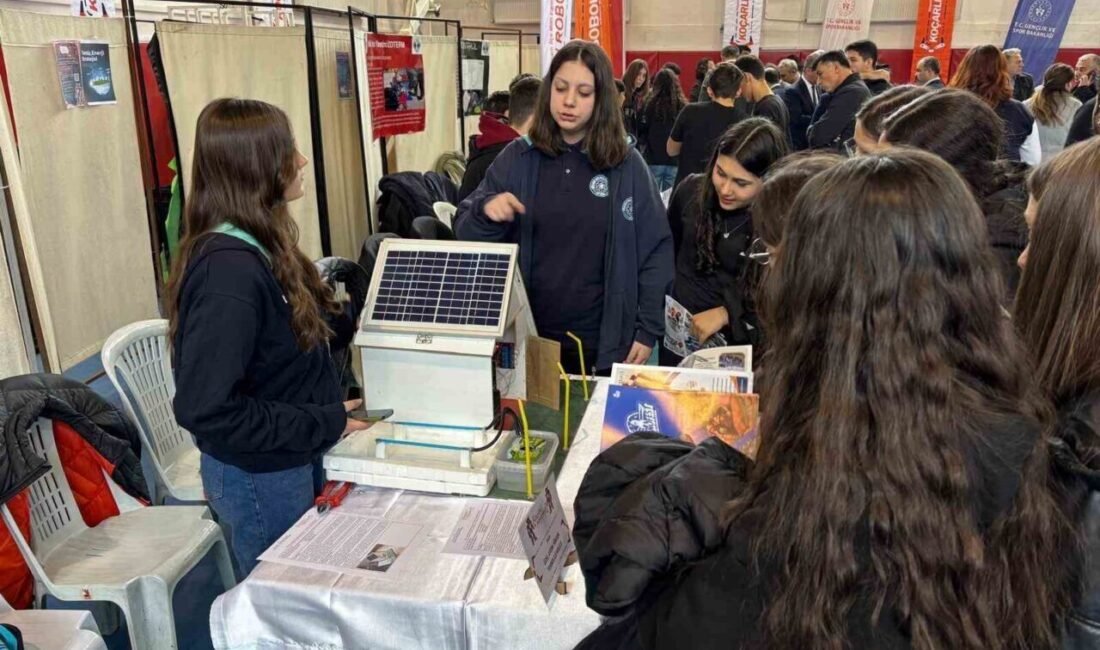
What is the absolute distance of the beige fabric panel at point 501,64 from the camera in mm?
7441

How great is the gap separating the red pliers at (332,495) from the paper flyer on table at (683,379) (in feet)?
1.80

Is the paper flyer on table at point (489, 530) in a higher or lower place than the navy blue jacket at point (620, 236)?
lower

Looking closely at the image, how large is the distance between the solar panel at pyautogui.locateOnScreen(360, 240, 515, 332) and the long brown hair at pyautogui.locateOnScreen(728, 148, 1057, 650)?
767 millimetres

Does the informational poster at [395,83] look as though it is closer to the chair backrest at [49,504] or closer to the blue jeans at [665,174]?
the blue jeans at [665,174]

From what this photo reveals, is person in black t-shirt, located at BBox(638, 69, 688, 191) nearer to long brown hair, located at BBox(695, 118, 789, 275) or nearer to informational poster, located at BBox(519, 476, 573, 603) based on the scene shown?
long brown hair, located at BBox(695, 118, 789, 275)

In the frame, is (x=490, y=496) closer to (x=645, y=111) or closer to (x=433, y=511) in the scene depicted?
(x=433, y=511)

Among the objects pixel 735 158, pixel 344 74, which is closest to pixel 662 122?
pixel 344 74

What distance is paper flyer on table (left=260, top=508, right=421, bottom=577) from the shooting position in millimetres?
1217

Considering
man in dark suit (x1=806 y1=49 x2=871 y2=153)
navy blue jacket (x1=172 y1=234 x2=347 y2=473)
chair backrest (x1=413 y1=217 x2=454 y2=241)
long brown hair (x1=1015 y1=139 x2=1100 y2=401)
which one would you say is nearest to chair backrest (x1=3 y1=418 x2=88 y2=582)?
navy blue jacket (x1=172 y1=234 x2=347 y2=473)

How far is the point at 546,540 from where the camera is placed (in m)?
1.07

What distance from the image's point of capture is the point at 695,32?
1132cm

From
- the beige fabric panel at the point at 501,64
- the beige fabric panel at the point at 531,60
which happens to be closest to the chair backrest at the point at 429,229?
the beige fabric panel at the point at 501,64

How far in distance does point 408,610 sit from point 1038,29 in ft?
35.0

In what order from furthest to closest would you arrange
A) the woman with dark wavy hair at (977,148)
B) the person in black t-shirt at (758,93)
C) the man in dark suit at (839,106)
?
the person in black t-shirt at (758,93), the man in dark suit at (839,106), the woman with dark wavy hair at (977,148)
